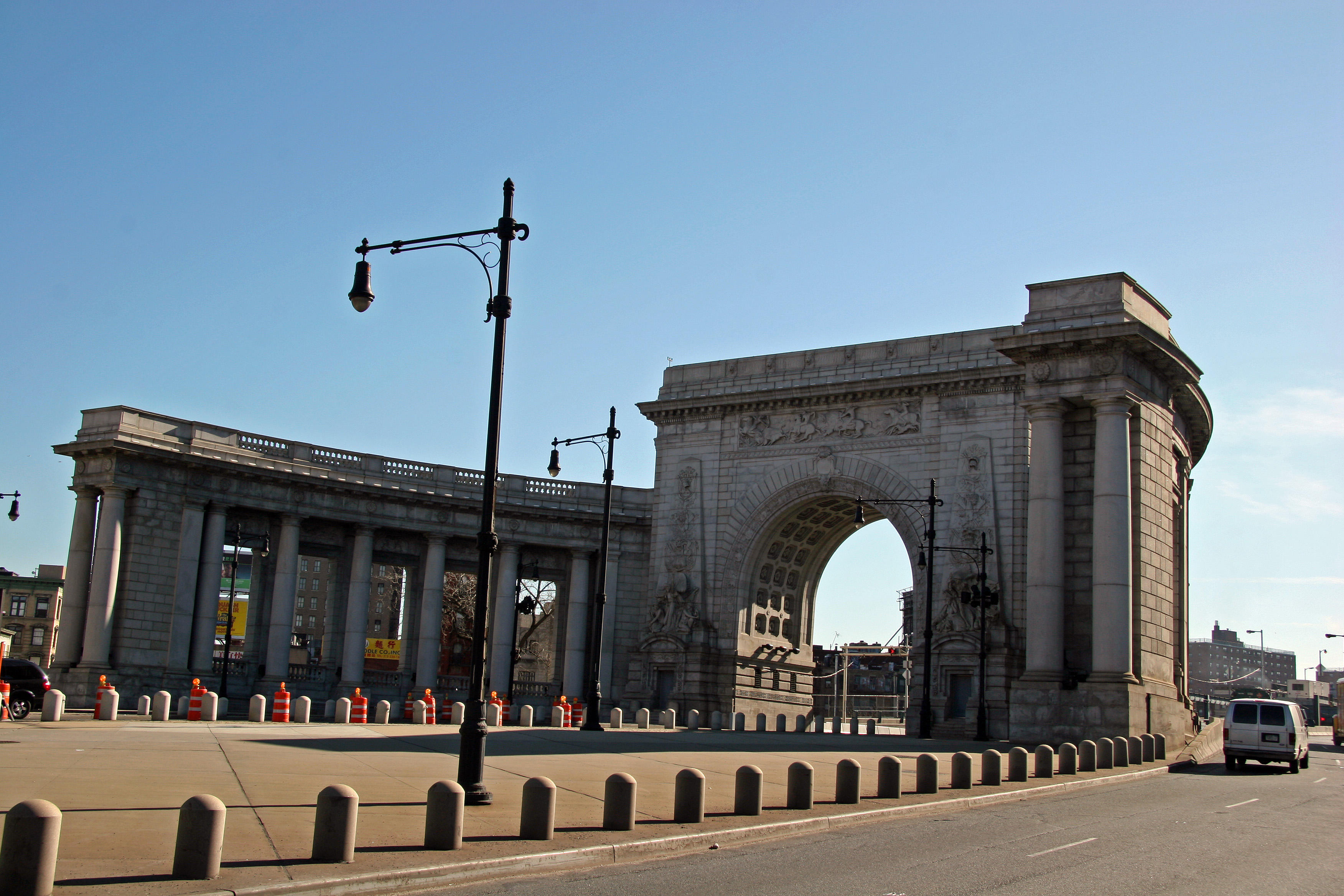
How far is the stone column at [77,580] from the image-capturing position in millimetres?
51156

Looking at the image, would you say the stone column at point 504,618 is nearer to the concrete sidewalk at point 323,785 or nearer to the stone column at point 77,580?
the stone column at point 77,580

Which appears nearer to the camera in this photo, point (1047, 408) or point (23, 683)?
point (23, 683)

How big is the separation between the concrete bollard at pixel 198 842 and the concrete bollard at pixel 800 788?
9299mm

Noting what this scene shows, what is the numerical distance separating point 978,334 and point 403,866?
46.1 metres

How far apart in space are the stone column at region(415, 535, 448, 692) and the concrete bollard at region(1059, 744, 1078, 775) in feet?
125

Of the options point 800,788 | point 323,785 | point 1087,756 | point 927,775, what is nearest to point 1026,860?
point 800,788

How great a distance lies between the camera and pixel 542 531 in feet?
213

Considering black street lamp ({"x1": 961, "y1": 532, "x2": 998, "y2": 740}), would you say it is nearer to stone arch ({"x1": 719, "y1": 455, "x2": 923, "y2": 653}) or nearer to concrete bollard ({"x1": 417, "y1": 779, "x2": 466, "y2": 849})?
stone arch ({"x1": 719, "y1": 455, "x2": 923, "y2": 653})

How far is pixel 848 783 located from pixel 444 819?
8.10m

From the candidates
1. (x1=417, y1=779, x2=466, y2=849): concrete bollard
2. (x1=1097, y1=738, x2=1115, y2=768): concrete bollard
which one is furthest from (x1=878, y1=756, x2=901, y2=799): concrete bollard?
(x1=1097, y1=738, x2=1115, y2=768): concrete bollard

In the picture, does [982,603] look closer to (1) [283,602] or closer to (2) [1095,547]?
(2) [1095,547]

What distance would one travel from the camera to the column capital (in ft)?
131

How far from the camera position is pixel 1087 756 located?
28.2m

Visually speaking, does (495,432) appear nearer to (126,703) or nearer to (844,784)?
(844,784)
